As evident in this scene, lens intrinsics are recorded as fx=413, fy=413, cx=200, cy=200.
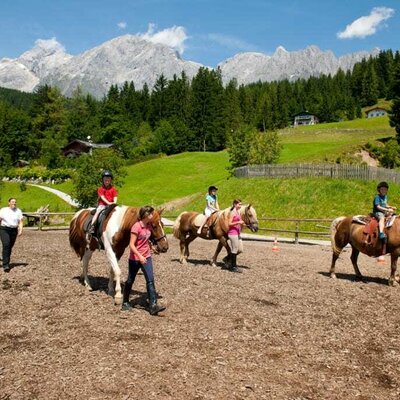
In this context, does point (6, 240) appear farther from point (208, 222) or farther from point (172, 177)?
point (172, 177)

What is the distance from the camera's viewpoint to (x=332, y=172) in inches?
1494

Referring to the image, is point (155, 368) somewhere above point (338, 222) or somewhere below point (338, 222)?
below

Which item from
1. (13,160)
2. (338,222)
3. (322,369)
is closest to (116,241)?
(322,369)

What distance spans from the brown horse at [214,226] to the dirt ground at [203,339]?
2106mm

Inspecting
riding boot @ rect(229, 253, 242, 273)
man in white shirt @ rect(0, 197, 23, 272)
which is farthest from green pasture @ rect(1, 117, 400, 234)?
man in white shirt @ rect(0, 197, 23, 272)

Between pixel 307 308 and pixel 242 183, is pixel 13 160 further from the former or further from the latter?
pixel 307 308

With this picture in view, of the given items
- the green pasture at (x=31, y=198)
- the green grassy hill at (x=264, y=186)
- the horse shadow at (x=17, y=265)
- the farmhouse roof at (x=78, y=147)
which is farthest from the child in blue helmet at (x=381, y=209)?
the farmhouse roof at (x=78, y=147)

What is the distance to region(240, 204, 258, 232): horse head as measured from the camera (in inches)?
666

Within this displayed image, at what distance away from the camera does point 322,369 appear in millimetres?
7859

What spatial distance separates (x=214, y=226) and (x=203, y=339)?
356 inches

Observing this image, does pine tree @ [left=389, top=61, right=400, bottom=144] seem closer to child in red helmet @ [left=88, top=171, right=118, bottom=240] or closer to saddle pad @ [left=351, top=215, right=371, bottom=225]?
saddle pad @ [left=351, top=215, right=371, bottom=225]

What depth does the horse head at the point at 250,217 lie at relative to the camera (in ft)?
55.5

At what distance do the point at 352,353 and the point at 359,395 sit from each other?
1.86 meters

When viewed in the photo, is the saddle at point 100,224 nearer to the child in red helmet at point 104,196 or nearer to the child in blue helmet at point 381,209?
the child in red helmet at point 104,196
